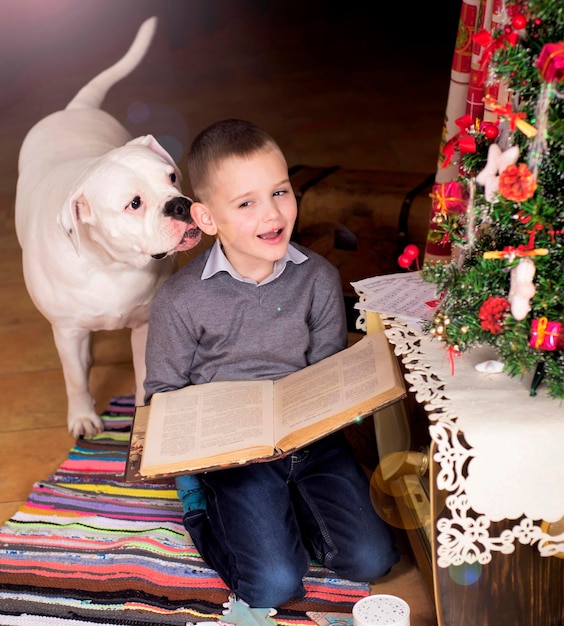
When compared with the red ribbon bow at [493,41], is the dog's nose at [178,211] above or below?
below

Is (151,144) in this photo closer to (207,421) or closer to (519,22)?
(207,421)

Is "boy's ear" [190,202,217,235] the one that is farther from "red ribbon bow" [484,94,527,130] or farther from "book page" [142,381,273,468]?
"red ribbon bow" [484,94,527,130]

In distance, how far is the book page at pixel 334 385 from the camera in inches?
49.6

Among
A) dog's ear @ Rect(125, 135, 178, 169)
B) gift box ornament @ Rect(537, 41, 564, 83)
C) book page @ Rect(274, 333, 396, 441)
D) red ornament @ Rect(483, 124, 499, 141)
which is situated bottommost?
book page @ Rect(274, 333, 396, 441)

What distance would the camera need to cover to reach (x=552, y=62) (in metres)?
0.95

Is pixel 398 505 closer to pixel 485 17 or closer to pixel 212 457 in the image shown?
pixel 212 457

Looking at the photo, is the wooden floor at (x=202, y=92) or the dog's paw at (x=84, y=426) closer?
the dog's paw at (x=84, y=426)

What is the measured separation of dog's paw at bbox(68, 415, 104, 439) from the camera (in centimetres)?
195

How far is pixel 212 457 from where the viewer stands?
1.28 metres

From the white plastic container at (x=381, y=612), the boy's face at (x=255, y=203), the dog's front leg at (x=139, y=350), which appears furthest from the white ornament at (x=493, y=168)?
the dog's front leg at (x=139, y=350)

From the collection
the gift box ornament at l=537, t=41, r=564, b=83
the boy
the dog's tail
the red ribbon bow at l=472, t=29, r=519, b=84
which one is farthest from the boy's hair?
the dog's tail

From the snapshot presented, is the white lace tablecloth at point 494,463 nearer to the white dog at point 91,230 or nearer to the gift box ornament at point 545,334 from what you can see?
the gift box ornament at point 545,334

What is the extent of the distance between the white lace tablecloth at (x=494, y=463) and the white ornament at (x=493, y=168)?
0.87 feet

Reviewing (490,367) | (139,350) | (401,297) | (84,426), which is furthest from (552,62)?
(84,426)
